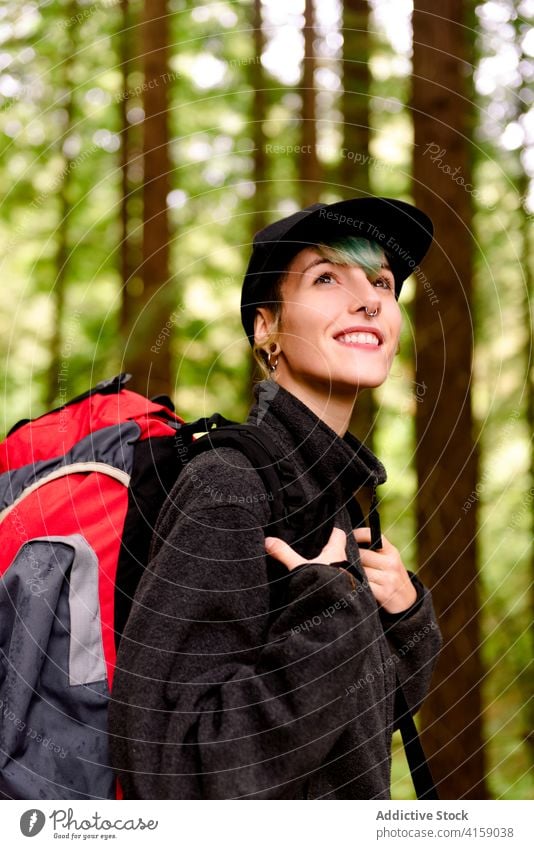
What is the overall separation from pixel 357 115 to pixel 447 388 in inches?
99.3

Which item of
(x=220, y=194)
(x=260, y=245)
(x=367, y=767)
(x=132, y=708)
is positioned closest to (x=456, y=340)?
(x=260, y=245)

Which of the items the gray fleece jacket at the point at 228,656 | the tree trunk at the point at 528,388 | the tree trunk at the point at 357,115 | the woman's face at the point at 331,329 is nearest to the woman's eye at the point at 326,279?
the woman's face at the point at 331,329

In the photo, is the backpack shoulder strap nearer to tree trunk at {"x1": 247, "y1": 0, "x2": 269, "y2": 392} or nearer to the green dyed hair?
the green dyed hair

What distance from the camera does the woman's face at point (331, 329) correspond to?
5.95 feet

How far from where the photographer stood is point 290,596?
4.92 ft

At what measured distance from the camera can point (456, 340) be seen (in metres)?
3.89

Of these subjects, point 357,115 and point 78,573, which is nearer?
point 78,573

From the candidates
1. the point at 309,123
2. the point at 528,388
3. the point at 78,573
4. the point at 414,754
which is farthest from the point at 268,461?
the point at 309,123

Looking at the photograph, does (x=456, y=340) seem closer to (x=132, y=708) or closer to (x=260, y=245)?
(x=260, y=245)

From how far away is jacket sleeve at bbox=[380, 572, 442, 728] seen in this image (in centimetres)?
191

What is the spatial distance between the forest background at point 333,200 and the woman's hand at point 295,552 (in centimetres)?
120

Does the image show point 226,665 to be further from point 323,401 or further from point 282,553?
point 323,401

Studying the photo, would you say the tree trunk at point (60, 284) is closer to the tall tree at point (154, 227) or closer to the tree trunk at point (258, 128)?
the tree trunk at point (258, 128)

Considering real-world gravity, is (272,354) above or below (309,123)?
below
